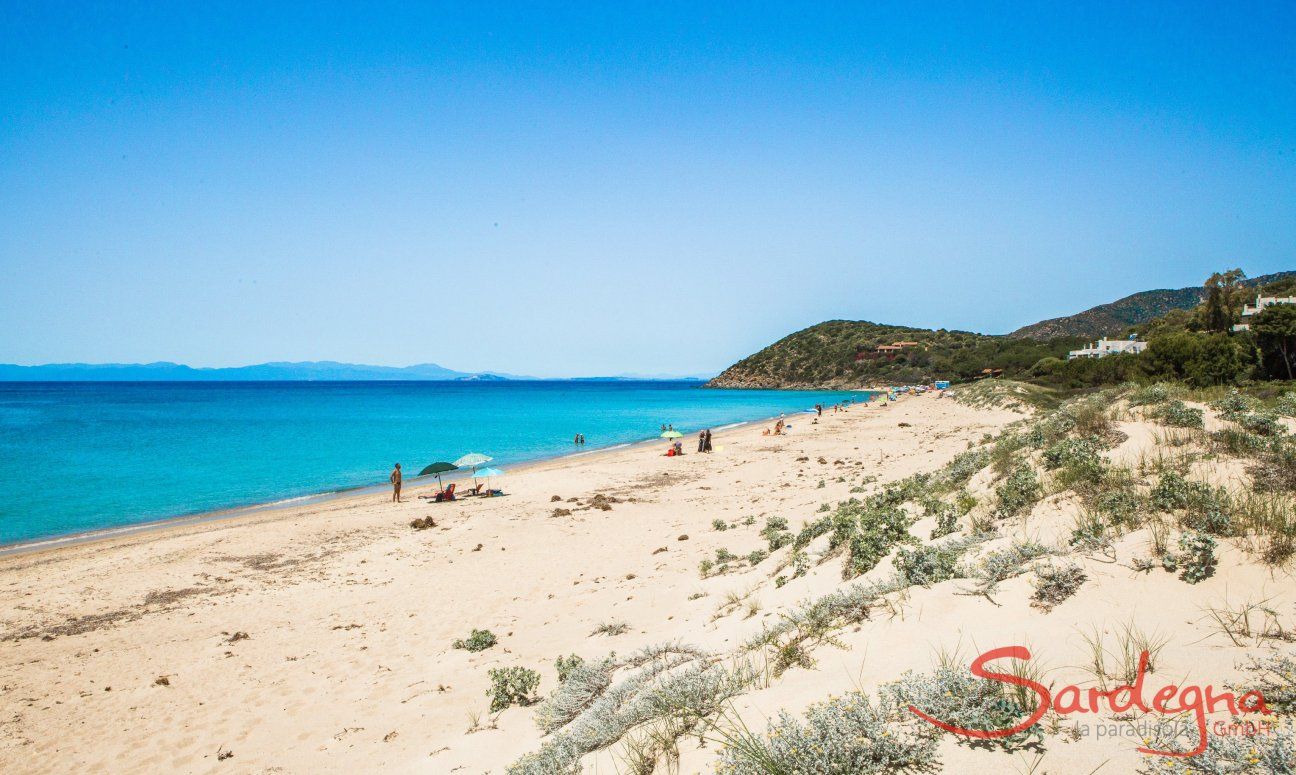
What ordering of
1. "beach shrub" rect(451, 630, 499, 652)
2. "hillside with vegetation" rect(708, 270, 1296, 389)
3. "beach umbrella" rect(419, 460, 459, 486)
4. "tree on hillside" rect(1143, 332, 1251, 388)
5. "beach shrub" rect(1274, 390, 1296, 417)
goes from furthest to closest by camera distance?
"hillside with vegetation" rect(708, 270, 1296, 389) → "tree on hillside" rect(1143, 332, 1251, 388) → "beach umbrella" rect(419, 460, 459, 486) → "beach shrub" rect(1274, 390, 1296, 417) → "beach shrub" rect(451, 630, 499, 652)

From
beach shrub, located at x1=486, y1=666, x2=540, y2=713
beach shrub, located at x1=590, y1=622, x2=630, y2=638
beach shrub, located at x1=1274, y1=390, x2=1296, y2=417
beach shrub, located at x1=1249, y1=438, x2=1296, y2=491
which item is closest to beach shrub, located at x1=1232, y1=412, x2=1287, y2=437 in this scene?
beach shrub, located at x1=1249, y1=438, x2=1296, y2=491

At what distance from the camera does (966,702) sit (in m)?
3.62

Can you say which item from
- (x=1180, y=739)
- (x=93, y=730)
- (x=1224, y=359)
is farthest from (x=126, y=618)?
(x=1224, y=359)

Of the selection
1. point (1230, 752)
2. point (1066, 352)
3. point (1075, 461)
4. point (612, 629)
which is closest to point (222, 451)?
point (612, 629)

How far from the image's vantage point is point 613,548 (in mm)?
14414

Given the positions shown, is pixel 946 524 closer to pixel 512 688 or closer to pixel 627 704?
pixel 627 704

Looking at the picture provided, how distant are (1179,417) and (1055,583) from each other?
6.23 metres

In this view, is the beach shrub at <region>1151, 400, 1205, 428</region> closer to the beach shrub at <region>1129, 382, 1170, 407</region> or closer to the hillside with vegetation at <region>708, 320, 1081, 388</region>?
the beach shrub at <region>1129, 382, 1170, 407</region>

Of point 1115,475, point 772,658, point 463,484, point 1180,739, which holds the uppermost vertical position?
point 1115,475

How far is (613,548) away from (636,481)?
36.6 ft

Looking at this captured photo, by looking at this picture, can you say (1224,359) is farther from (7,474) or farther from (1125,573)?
(7,474)

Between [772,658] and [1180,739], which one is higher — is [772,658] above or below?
below

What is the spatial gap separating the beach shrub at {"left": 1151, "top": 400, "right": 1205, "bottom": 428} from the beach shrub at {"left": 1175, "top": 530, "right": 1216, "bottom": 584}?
5.28m

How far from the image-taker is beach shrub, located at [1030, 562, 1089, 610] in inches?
187
